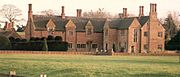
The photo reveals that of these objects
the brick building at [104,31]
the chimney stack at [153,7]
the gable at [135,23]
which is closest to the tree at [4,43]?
the brick building at [104,31]

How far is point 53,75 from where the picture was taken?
90.8 feet

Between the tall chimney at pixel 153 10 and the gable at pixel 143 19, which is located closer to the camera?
the tall chimney at pixel 153 10

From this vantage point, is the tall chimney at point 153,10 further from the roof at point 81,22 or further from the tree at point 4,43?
the tree at point 4,43

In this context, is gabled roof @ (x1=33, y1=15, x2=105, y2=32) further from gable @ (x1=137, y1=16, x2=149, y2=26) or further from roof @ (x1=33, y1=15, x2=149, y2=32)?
gable @ (x1=137, y1=16, x2=149, y2=26)

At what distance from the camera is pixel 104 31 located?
4067 inches

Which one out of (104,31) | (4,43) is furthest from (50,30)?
(4,43)

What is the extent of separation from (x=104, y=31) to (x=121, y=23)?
3.95 metres

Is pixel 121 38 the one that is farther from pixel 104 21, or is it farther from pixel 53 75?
pixel 53 75

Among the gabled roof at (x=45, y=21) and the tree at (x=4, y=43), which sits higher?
the gabled roof at (x=45, y=21)

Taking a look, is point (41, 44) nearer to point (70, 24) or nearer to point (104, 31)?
point (70, 24)

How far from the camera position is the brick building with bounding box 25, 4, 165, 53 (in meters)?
99.2

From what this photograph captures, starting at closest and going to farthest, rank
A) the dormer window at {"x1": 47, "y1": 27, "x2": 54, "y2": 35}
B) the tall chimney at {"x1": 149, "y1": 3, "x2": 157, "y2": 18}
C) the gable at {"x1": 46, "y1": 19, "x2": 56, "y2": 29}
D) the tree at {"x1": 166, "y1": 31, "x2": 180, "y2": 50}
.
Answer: the tree at {"x1": 166, "y1": 31, "x2": 180, "y2": 50}
the gable at {"x1": 46, "y1": 19, "x2": 56, "y2": 29}
the dormer window at {"x1": 47, "y1": 27, "x2": 54, "y2": 35}
the tall chimney at {"x1": 149, "y1": 3, "x2": 157, "y2": 18}

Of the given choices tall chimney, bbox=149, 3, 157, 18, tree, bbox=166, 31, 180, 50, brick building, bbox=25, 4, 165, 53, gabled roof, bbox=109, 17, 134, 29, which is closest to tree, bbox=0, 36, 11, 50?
brick building, bbox=25, 4, 165, 53

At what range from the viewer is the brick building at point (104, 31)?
325 feet
